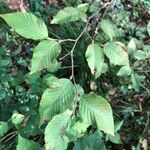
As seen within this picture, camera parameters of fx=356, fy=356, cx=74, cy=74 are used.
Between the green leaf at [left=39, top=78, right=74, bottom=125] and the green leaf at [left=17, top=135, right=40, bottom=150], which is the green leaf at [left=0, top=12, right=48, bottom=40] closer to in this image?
the green leaf at [left=39, top=78, right=74, bottom=125]

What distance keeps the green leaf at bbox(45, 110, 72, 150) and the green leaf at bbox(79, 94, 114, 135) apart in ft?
0.29

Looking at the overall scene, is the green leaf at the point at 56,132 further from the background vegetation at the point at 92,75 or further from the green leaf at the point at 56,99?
the background vegetation at the point at 92,75

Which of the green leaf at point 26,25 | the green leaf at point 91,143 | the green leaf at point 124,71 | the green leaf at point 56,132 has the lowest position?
the green leaf at point 91,143

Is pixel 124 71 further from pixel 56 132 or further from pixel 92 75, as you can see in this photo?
pixel 56 132

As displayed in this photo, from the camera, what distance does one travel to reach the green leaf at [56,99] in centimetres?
142

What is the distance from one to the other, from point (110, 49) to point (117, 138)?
2.86ft

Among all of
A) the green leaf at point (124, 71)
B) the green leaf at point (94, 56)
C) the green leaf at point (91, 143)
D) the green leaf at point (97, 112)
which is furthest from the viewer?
the green leaf at point (124, 71)

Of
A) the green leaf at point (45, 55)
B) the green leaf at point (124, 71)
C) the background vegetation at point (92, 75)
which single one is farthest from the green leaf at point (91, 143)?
the green leaf at point (45, 55)

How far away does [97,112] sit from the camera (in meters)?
1.43

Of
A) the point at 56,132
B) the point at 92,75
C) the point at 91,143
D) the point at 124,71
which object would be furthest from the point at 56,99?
the point at 92,75

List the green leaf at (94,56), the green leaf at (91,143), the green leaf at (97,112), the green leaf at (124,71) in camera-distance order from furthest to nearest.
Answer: the green leaf at (124,71)
the green leaf at (91,143)
the green leaf at (94,56)
the green leaf at (97,112)

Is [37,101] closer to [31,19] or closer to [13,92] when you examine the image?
[13,92]

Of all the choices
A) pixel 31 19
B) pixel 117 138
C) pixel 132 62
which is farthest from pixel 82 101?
pixel 132 62

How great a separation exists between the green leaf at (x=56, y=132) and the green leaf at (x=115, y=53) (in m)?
0.34
